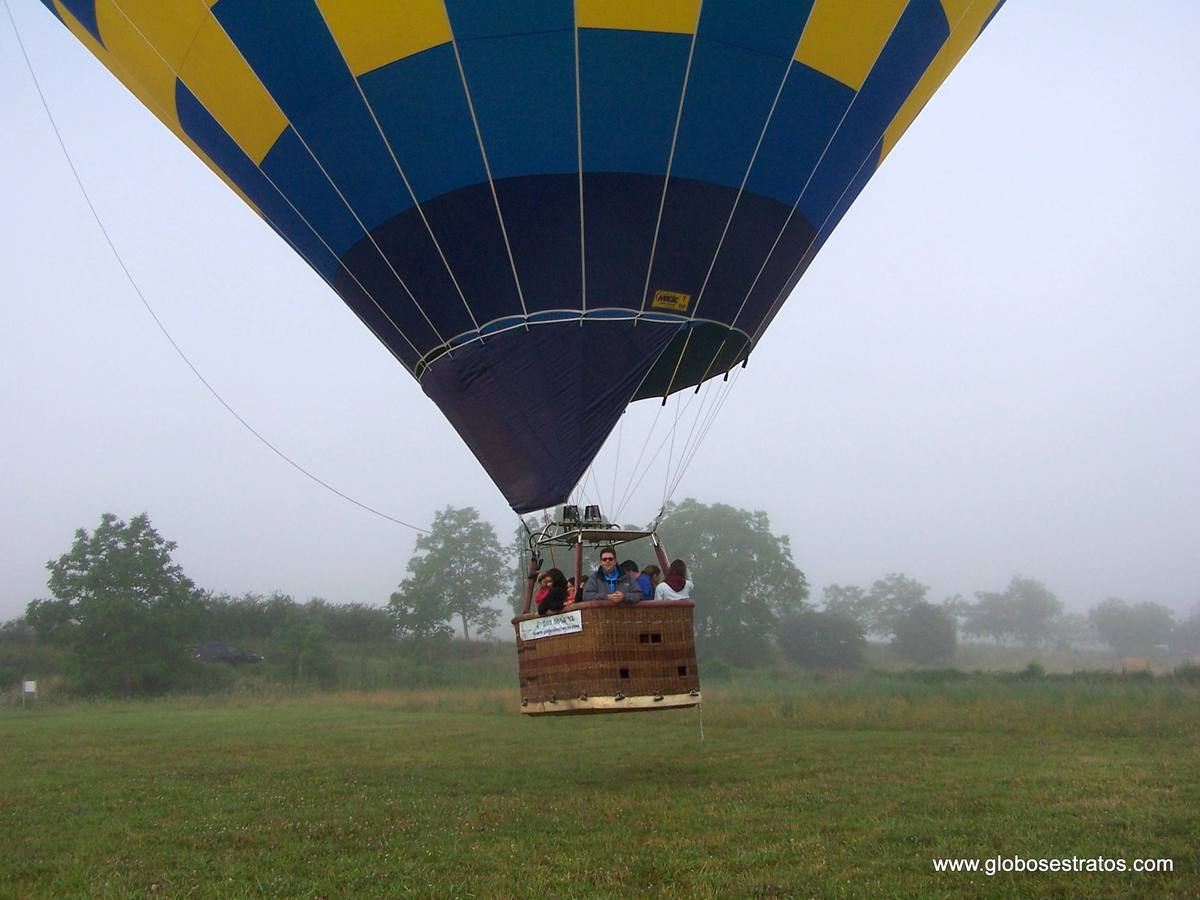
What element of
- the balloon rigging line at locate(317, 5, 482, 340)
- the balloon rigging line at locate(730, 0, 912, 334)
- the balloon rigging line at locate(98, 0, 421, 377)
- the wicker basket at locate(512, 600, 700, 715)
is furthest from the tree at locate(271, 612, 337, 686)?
the balloon rigging line at locate(730, 0, 912, 334)

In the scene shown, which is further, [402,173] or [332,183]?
[332,183]

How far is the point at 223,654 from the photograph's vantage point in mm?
39188

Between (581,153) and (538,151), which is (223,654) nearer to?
(538,151)

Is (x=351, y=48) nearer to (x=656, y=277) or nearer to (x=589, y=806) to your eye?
(x=656, y=277)

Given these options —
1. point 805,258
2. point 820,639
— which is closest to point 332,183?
point 805,258

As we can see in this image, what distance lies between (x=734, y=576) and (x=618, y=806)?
3688cm

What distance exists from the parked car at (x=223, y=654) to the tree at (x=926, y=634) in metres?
25.7

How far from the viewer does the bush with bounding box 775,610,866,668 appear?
3531 cm

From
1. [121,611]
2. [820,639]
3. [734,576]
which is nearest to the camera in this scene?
[121,611]

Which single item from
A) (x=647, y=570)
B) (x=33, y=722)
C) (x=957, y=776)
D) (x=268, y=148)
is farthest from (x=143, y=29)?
(x=33, y=722)

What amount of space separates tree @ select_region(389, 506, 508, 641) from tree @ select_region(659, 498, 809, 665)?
922 centimetres

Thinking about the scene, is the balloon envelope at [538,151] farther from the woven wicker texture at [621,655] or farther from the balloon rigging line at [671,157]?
the woven wicker texture at [621,655]

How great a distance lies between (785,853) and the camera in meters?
5.30

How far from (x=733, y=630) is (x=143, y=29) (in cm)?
3738
